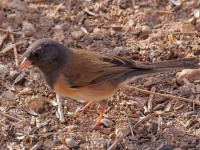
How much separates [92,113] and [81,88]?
1.57ft

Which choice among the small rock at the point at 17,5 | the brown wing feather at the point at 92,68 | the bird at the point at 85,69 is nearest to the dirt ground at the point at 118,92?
the small rock at the point at 17,5

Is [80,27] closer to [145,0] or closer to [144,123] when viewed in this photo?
[145,0]

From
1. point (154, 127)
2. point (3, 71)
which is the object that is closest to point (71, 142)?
point (154, 127)

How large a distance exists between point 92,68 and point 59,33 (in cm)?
Result: 111

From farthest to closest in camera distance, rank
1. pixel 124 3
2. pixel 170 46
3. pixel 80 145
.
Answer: pixel 124 3, pixel 170 46, pixel 80 145

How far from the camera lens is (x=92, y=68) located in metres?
4.73

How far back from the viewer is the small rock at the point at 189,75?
5.11 metres

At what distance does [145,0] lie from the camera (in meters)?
6.07

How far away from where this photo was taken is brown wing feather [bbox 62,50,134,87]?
15.3 ft

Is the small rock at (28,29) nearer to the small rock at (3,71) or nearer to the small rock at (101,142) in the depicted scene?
the small rock at (3,71)

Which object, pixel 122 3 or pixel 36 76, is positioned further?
pixel 122 3

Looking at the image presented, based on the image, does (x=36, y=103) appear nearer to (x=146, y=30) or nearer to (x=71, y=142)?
(x=71, y=142)

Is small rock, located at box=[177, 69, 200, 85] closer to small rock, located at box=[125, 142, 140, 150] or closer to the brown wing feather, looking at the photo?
the brown wing feather

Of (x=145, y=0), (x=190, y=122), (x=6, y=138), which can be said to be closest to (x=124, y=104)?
(x=190, y=122)
